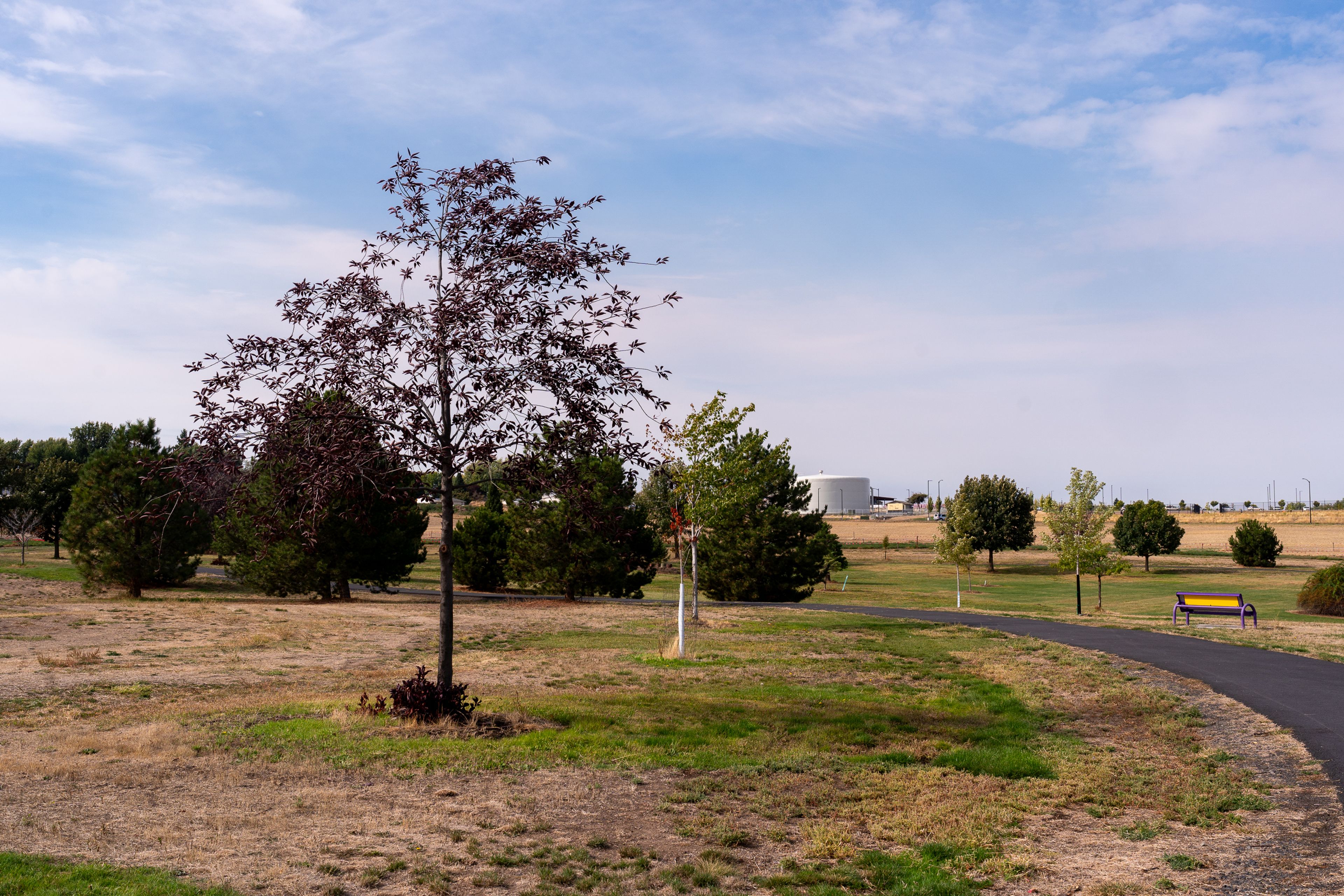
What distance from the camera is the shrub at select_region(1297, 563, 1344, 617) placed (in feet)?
97.9

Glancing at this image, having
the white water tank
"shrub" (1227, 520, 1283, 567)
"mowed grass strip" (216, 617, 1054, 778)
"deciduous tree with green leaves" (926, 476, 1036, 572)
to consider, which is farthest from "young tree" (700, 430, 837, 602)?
the white water tank

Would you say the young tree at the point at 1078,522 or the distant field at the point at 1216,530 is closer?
the young tree at the point at 1078,522

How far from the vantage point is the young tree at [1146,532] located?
71875 millimetres

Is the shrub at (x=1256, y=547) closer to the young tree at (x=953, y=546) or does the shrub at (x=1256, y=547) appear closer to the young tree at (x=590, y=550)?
the young tree at (x=953, y=546)

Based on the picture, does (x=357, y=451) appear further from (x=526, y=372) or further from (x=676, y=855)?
(x=676, y=855)

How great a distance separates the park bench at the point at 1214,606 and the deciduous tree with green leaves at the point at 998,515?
4753 cm

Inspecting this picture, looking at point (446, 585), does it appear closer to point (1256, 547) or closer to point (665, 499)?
point (665, 499)

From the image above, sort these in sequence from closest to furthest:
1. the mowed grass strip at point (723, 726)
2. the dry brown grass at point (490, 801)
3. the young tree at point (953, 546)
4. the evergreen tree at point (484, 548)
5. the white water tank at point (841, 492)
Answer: the dry brown grass at point (490, 801) → the mowed grass strip at point (723, 726) → the evergreen tree at point (484, 548) → the young tree at point (953, 546) → the white water tank at point (841, 492)

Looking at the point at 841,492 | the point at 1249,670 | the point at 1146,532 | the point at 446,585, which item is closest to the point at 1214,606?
the point at 1249,670

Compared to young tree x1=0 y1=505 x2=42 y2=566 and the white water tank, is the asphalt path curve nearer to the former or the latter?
young tree x1=0 y1=505 x2=42 y2=566

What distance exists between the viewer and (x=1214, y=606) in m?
25.2

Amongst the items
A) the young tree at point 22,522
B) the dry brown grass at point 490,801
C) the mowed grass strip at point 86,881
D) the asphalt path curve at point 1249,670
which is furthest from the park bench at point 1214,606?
the young tree at point 22,522

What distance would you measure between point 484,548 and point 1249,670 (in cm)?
3231

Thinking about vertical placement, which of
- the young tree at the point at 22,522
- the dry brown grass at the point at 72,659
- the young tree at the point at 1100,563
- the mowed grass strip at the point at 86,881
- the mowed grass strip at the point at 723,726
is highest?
the young tree at the point at 22,522
